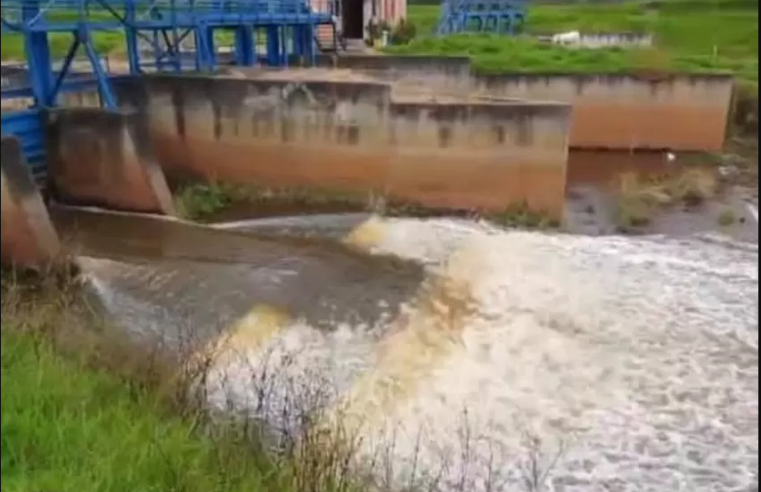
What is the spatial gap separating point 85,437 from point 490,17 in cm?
3216

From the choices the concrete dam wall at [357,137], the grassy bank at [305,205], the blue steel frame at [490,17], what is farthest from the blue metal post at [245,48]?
the blue steel frame at [490,17]

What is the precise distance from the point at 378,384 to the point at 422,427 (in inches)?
35.3

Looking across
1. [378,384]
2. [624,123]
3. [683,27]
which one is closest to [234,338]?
[378,384]

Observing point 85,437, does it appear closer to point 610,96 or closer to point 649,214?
point 649,214

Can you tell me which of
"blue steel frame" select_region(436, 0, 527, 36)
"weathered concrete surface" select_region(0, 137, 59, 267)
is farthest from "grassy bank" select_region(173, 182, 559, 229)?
"blue steel frame" select_region(436, 0, 527, 36)

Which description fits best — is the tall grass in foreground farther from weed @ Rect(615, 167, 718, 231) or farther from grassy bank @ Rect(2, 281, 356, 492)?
weed @ Rect(615, 167, 718, 231)

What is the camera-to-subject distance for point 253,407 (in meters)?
6.57

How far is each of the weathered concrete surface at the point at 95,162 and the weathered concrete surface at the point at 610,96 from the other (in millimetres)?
11898

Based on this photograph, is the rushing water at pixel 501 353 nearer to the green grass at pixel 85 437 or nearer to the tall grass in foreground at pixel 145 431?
the tall grass in foreground at pixel 145 431

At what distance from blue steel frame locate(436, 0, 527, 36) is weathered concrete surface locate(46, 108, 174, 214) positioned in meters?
23.6

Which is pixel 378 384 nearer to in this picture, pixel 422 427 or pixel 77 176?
pixel 422 427

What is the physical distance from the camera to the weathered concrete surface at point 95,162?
4301 mm

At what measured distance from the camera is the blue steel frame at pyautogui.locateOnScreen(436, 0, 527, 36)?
31141 mm

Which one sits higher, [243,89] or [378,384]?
[243,89]
